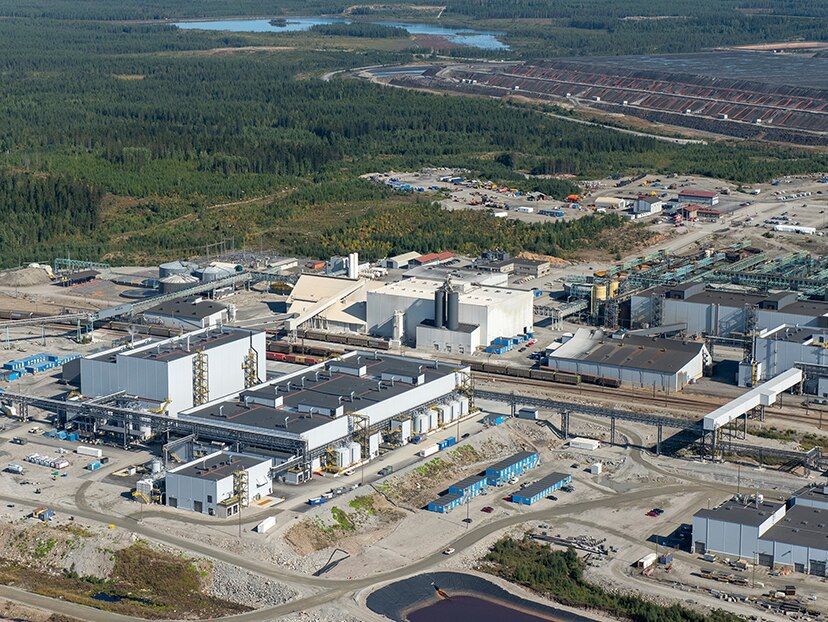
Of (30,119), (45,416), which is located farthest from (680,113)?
(45,416)

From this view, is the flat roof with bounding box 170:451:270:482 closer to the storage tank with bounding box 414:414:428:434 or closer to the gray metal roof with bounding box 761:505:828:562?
the storage tank with bounding box 414:414:428:434

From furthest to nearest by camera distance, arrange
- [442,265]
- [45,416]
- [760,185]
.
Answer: [760,185], [442,265], [45,416]

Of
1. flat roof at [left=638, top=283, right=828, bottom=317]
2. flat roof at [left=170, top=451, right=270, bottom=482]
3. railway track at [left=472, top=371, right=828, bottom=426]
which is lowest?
railway track at [left=472, top=371, right=828, bottom=426]

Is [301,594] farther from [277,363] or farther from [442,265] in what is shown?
[442,265]

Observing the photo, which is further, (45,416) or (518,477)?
(45,416)

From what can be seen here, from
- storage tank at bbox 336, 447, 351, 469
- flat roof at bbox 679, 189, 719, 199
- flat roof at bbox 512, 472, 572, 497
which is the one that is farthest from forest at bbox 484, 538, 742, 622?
flat roof at bbox 679, 189, 719, 199

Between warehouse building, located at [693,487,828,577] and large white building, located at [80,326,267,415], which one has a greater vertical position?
large white building, located at [80,326,267,415]
